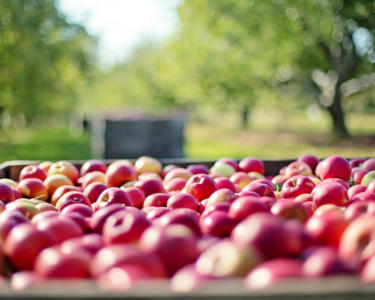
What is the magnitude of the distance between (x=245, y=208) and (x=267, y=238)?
1.63 ft

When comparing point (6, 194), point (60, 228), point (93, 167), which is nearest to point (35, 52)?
point (93, 167)

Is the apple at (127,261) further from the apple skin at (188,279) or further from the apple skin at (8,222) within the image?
the apple skin at (8,222)

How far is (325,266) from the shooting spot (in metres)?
1.30

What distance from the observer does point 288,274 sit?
1.29 m

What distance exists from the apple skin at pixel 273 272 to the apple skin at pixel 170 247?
237 millimetres

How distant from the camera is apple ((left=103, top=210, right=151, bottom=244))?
1722mm

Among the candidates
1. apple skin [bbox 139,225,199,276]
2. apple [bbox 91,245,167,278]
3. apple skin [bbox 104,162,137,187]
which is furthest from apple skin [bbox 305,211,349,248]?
apple skin [bbox 104,162,137,187]

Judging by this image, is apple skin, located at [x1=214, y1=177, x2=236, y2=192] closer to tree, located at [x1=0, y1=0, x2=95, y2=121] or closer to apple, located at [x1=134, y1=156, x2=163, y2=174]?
apple, located at [x1=134, y1=156, x2=163, y2=174]

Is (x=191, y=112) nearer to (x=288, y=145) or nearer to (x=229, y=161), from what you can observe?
(x=288, y=145)

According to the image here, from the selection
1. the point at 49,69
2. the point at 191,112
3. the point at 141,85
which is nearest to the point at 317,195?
the point at 49,69

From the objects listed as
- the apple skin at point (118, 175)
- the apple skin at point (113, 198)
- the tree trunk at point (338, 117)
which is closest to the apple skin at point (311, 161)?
the apple skin at point (118, 175)

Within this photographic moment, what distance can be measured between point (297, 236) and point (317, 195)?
0.95 m

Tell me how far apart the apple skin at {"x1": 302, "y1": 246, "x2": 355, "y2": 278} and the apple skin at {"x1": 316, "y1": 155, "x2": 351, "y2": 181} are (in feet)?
6.64

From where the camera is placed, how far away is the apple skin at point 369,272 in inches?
49.2
